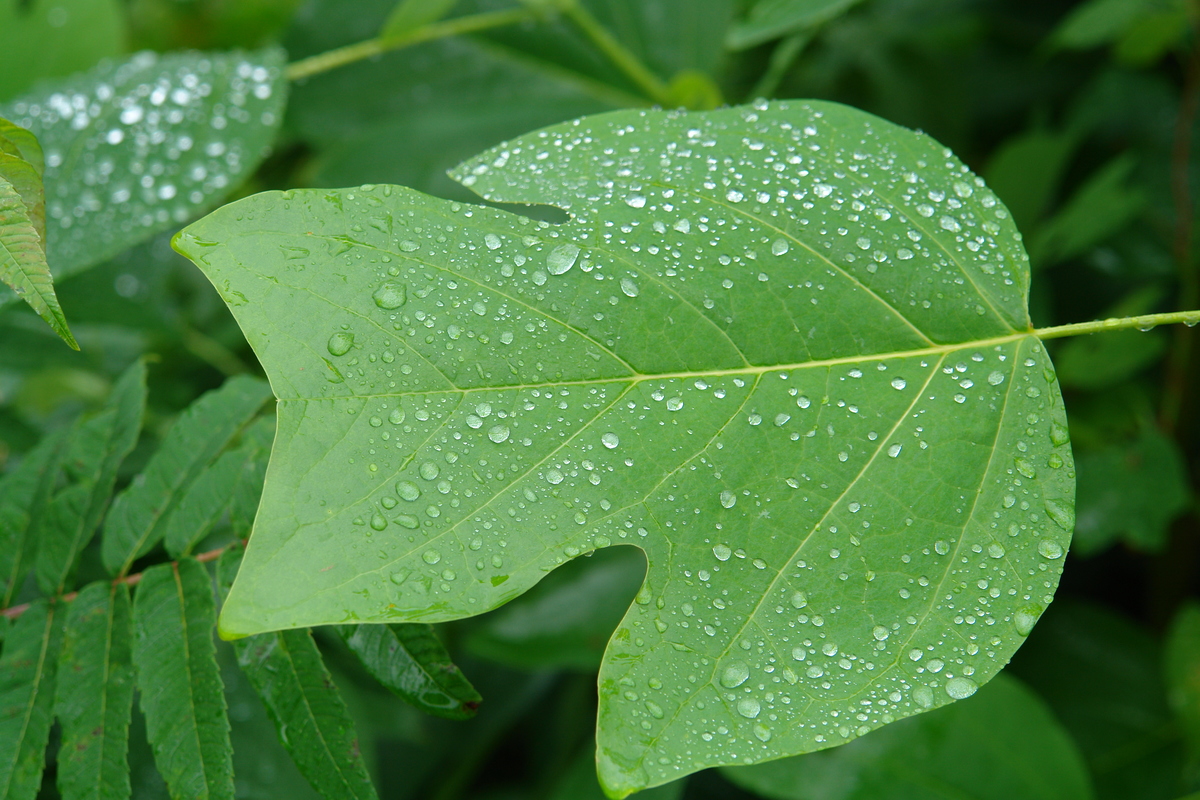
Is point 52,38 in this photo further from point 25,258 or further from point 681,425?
point 681,425

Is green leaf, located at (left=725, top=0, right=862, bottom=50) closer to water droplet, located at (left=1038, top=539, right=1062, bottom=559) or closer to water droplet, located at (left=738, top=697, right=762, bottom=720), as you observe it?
water droplet, located at (left=1038, top=539, right=1062, bottom=559)

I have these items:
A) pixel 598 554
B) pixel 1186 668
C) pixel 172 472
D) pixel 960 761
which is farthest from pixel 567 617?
pixel 1186 668

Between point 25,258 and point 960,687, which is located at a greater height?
point 25,258

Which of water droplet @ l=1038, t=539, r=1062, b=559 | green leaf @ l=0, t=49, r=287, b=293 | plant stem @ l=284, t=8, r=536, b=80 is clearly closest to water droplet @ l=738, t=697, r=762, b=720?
water droplet @ l=1038, t=539, r=1062, b=559

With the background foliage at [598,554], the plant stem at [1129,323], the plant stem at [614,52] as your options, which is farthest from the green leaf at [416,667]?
the plant stem at [614,52]

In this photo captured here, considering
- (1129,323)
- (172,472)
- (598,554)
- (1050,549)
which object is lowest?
(598,554)

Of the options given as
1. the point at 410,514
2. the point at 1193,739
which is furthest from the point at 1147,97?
the point at 410,514

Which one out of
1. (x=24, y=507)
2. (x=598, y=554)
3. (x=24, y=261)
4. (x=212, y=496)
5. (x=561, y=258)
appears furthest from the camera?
(x=598, y=554)
